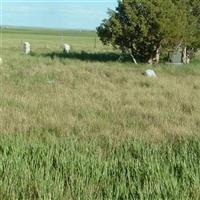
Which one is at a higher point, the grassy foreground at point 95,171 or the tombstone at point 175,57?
the grassy foreground at point 95,171

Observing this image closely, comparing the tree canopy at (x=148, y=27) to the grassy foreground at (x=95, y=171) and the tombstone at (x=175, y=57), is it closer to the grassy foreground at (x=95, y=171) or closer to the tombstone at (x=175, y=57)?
the tombstone at (x=175, y=57)

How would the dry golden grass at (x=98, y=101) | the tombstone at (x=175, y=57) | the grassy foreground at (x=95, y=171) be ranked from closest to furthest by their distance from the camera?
the grassy foreground at (x=95, y=171) → the dry golden grass at (x=98, y=101) → the tombstone at (x=175, y=57)

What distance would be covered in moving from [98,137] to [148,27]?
1690cm

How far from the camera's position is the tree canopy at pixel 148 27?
82.1 feet

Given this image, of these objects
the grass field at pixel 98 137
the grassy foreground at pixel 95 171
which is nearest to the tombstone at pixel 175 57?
Answer: the grass field at pixel 98 137

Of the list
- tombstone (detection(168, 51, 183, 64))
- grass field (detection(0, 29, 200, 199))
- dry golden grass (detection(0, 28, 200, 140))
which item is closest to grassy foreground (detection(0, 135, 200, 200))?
grass field (detection(0, 29, 200, 199))

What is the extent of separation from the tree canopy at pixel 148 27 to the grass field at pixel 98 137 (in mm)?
6850

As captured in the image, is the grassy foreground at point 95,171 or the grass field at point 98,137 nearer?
the grassy foreground at point 95,171

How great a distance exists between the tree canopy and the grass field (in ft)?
22.5

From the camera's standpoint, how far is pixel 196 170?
613 centimetres

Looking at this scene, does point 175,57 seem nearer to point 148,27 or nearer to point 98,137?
point 148,27

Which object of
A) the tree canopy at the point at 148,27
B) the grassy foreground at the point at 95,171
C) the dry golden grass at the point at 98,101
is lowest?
the dry golden grass at the point at 98,101

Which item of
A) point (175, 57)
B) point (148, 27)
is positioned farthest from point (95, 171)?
point (175, 57)

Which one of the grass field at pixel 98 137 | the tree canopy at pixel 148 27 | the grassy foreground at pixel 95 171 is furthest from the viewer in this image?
the tree canopy at pixel 148 27
